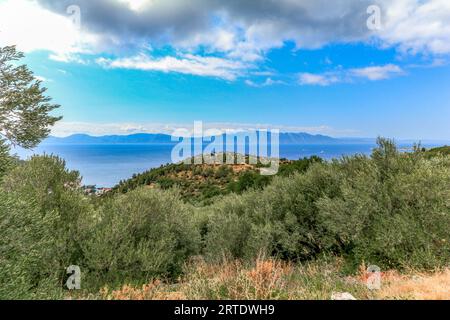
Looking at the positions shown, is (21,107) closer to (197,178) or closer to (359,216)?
(359,216)

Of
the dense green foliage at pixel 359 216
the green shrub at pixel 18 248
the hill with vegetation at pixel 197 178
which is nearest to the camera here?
the green shrub at pixel 18 248

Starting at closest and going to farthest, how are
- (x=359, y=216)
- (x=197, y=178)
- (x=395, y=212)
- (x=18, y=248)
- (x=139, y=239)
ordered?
(x=18, y=248)
(x=395, y=212)
(x=359, y=216)
(x=139, y=239)
(x=197, y=178)

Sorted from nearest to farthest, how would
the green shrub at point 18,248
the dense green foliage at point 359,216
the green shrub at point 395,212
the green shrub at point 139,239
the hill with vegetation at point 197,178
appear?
the green shrub at point 18,248 → the green shrub at point 395,212 → the dense green foliage at point 359,216 → the green shrub at point 139,239 → the hill with vegetation at point 197,178


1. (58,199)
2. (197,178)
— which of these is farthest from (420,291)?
(197,178)

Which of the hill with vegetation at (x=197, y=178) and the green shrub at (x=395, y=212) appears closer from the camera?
the green shrub at (x=395, y=212)

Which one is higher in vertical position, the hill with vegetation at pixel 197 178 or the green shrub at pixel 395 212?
the green shrub at pixel 395 212

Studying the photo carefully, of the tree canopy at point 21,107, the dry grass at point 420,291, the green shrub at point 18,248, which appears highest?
the tree canopy at point 21,107

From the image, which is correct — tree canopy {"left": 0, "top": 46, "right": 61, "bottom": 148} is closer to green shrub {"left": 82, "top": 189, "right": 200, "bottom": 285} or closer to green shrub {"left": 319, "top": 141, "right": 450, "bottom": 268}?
green shrub {"left": 82, "top": 189, "right": 200, "bottom": 285}

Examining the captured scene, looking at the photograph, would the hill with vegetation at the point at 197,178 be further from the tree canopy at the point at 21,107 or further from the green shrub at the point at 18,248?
the green shrub at the point at 18,248

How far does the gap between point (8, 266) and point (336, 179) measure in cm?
1593

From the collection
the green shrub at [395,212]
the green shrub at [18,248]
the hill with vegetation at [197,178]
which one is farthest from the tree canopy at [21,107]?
the hill with vegetation at [197,178]

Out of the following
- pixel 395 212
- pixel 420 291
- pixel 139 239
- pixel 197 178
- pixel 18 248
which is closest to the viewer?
pixel 420 291
